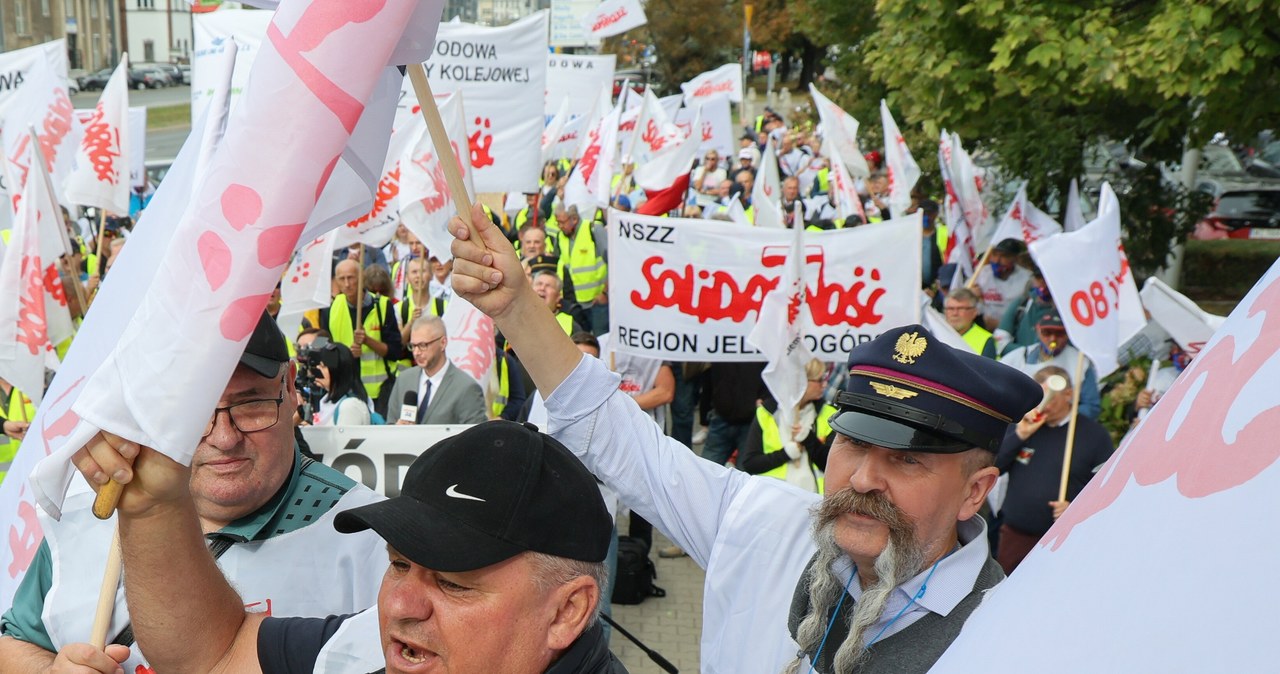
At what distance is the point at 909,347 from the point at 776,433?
402 cm

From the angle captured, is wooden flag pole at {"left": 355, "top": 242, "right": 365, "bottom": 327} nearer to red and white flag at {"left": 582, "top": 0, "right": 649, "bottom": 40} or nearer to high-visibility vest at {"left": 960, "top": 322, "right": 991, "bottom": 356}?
high-visibility vest at {"left": 960, "top": 322, "right": 991, "bottom": 356}

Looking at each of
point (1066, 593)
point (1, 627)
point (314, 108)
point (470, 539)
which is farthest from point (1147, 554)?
point (1, 627)

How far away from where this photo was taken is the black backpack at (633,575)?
741 centimetres

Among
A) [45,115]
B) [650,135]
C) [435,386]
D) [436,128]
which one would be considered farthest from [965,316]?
[45,115]

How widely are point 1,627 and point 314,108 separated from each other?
4.66 feet

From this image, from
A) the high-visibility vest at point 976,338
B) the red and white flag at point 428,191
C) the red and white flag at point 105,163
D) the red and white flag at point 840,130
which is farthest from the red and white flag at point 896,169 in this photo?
the red and white flag at point 105,163

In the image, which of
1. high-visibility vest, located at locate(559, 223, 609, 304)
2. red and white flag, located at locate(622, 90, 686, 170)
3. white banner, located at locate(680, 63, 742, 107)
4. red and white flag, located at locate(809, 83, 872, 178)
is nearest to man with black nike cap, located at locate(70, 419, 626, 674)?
high-visibility vest, located at locate(559, 223, 609, 304)

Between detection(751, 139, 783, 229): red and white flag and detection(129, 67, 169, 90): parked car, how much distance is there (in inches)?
1869

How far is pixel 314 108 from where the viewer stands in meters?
1.83

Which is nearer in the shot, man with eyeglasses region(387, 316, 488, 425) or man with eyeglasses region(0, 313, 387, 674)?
man with eyeglasses region(0, 313, 387, 674)

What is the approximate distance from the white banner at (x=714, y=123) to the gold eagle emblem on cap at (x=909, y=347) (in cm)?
1681

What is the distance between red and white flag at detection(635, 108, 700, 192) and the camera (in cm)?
1325

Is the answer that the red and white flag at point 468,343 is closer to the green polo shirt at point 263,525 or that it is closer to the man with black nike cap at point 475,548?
the green polo shirt at point 263,525

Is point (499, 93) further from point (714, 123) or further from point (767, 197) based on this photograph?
point (714, 123)
